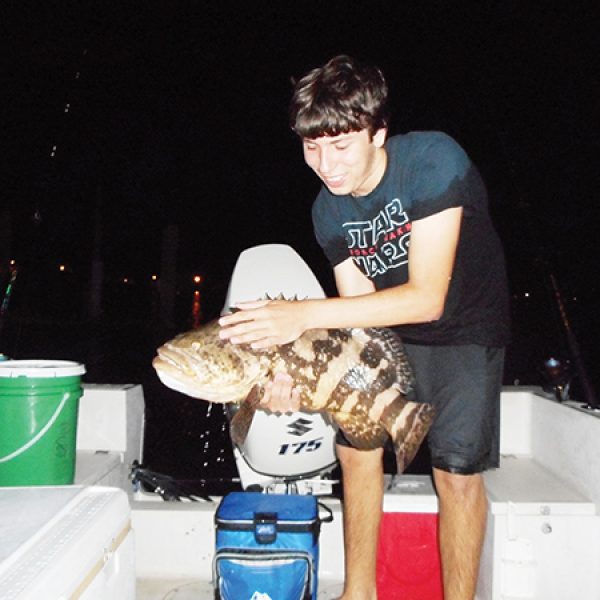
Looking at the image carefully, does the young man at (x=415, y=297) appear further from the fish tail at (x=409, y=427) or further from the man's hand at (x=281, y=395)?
the fish tail at (x=409, y=427)

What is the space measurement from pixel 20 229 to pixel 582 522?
1725 inches

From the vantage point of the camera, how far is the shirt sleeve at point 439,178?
272 centimetres

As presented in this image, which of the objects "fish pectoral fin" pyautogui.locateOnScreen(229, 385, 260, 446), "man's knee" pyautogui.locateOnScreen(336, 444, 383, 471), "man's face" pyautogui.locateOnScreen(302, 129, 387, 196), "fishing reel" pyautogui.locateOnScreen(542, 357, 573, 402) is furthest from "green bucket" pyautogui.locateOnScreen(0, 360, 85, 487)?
"fishing reel" pyautogui.locateOnScreen(542, 357, 573, 402)

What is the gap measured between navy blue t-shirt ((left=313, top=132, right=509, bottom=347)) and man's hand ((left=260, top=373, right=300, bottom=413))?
2.43 feet

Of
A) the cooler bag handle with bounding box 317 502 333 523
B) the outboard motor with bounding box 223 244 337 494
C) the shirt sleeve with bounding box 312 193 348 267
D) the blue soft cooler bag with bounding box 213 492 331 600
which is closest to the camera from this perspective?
the blue soft cooler bag with bounding box 213 492 331 600

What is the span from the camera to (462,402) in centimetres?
296

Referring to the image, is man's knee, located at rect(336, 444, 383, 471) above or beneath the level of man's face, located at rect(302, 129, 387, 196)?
beneath

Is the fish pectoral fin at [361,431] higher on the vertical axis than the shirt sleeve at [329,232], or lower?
lower

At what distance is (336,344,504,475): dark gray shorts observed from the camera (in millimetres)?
2924

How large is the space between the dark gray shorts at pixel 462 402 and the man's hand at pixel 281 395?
27.5 inches

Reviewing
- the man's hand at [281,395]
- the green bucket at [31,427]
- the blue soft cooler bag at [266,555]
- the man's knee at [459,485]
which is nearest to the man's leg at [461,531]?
the man's knee at [459,485]

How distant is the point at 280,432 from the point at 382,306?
1435 mm

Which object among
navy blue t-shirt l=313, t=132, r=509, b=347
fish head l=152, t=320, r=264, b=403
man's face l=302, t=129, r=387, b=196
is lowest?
fish head l=152, t=320, r=264, b=403

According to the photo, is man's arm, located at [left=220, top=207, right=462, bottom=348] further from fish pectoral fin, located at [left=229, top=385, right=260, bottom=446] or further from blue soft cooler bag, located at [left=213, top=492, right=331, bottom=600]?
blue soft cooler bag, located at [left=213, top=492, right=331, bottom=600]
